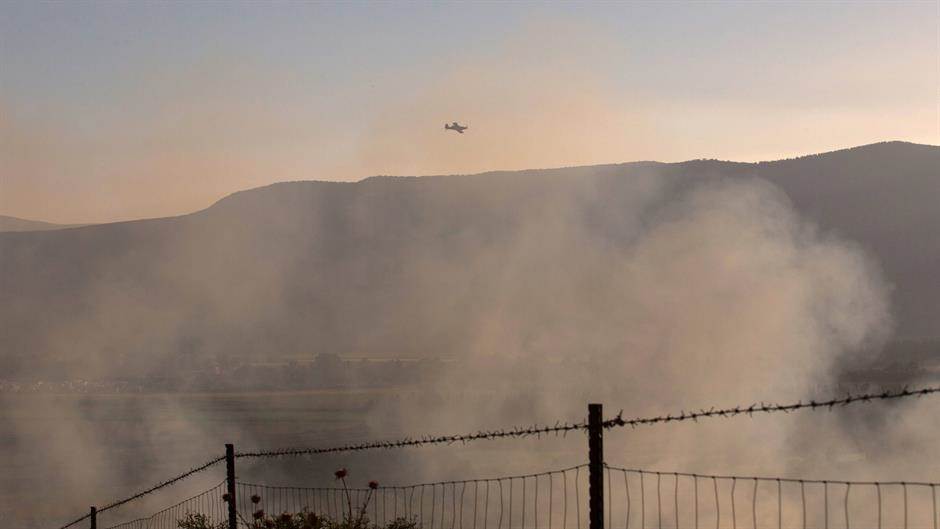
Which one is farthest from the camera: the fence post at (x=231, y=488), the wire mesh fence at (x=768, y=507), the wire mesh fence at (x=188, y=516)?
the wire mesh fence at (x=768, y=507)

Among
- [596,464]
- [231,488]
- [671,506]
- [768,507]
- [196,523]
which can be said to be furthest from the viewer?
[671,506]

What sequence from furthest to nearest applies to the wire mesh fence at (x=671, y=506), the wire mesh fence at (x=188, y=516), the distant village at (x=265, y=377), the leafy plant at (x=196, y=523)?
1. the distant village at (x=265, y=377)
2. the wire mesh fence at (x=671, y=506)
3. the wire mesh fence at (x=188, y=516)
4. the leafy plant at (x=196, y=523)

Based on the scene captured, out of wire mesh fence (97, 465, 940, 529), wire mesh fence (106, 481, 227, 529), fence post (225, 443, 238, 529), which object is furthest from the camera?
wire mesh fence (97, 465, 940, 529)

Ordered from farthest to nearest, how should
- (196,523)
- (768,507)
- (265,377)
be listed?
(265,377) < (768,507) < (196,523)

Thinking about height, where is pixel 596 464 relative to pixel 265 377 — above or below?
below

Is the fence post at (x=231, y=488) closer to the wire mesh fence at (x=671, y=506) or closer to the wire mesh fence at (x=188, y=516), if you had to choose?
the wire mesh fence at (x=188, y=516)

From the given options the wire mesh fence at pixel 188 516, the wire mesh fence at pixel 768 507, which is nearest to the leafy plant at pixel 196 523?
the wire mesh fence at pixel 188 516

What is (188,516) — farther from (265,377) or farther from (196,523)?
(265,377)

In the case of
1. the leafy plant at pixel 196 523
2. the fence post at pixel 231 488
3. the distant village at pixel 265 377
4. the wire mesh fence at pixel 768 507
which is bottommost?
the wire mesh fence at pixel 768 507

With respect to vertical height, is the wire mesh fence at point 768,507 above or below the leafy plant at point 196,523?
below

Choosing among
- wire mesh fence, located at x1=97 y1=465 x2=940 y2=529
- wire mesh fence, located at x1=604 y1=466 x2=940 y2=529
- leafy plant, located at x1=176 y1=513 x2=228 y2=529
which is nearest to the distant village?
wire mesh fence, located at x1=97 y1=465 x2=940 y2=529

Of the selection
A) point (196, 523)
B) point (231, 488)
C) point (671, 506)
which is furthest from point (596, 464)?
point (671, 506)

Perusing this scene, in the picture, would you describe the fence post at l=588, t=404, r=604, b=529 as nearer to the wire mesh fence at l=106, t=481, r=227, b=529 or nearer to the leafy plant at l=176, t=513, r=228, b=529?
the wire mesh fence at l=106, t=481, r=227, b=529

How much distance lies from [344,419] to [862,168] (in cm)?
8897
